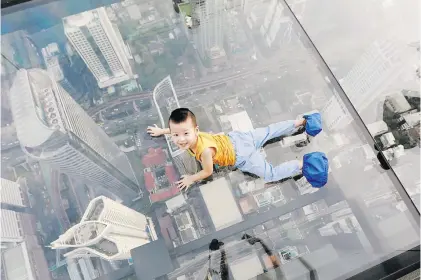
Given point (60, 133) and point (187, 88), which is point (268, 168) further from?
point (60, 133)

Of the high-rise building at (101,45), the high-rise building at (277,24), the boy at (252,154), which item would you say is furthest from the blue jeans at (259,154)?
the high-rise building at (101,45)

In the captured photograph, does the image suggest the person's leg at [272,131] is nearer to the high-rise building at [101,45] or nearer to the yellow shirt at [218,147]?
the yellow shirt at [218,147]

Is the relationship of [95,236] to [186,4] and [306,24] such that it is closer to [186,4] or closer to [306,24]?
[186,4]

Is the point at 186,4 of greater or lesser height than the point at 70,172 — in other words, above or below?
above

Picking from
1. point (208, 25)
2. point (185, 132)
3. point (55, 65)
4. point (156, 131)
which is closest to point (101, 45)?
point (55, 65)

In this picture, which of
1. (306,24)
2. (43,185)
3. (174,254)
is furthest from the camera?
(43,185)

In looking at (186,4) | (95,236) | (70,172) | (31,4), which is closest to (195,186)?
(95,236)
